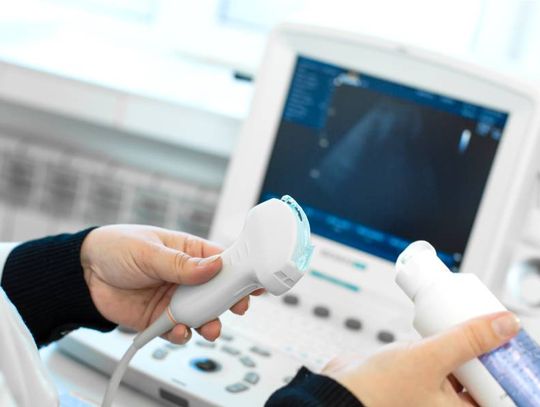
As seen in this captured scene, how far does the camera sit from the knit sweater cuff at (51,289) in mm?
947

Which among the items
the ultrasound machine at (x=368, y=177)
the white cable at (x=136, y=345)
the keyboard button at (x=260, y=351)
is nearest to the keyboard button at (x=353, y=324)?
the ultrasound machine at (x=368, y=177)

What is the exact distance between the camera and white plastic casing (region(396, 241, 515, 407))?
0.70 meters

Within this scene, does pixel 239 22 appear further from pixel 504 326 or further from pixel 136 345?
pixel 504 326

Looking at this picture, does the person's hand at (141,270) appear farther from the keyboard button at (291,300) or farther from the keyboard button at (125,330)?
the keyboard button at (291,300)

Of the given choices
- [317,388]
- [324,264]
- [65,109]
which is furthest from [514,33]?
[317,388]

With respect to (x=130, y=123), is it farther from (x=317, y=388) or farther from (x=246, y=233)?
(x=317, y=388)

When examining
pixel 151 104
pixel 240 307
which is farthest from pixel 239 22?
pixel 240 307

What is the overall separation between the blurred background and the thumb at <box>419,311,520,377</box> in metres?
0.76

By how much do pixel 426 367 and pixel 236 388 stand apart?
0.32 m

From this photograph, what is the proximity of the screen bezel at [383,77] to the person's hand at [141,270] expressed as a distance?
0.99 ft

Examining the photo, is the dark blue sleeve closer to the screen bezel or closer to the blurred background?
the screen bezel

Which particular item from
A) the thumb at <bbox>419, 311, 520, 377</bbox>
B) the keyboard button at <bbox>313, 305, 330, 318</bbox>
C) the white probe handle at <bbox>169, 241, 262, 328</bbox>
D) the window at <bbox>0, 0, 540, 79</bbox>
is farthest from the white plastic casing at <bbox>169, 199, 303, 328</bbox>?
the window at <bbox>0, 0, 540, 79</bbox>

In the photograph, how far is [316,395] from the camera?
71 centimetres

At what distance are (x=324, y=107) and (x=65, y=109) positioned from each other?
0.52m
